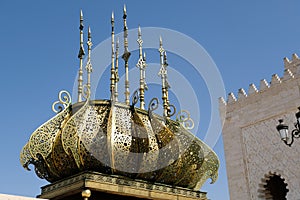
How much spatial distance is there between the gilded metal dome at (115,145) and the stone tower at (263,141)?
7649mm

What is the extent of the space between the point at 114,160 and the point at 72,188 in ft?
0.84

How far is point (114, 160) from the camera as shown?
2.35m

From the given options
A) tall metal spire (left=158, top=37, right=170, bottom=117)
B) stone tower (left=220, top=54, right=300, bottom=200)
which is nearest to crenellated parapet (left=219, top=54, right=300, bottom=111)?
stone tower (left=220, top=54, right=300, bottom=200)

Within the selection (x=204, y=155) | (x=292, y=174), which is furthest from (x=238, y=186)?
(x=204, y=155)

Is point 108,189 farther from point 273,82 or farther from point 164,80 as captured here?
point 273,82

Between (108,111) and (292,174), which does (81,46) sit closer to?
(108,111)

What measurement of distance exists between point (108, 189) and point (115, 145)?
0.23 m

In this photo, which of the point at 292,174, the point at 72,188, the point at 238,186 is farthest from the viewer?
the point at 238,186

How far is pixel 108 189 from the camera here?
228 cm

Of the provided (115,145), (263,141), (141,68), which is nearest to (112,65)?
(141,68)

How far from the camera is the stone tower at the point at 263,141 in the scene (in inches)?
389

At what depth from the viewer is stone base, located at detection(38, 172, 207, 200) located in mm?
2264

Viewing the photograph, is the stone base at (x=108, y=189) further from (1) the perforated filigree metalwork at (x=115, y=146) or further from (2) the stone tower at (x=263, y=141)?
(2) the stone tower at (x=263, y=141)

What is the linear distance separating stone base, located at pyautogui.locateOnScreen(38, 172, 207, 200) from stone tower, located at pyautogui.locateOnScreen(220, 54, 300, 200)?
783 centimetres
